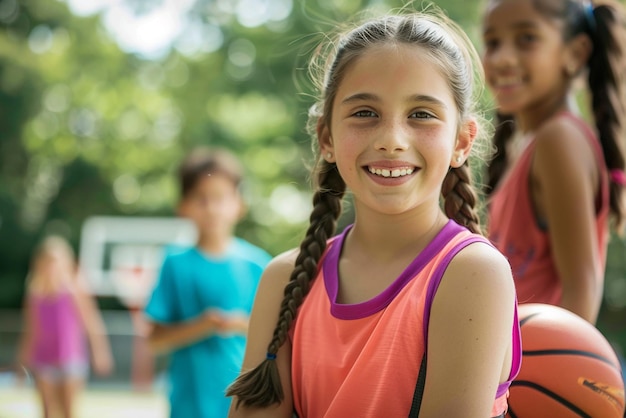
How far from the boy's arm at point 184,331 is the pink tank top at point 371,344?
241 cm

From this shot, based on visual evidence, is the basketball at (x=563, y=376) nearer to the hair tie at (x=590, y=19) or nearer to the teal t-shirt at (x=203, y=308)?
the hair tie at (x=590, y=19)

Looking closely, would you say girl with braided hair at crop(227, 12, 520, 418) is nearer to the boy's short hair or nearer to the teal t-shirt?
the teal t-shirt

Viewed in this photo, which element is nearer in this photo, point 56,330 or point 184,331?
point 184,331

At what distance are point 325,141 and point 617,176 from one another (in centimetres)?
132

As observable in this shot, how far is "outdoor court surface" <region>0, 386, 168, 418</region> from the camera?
1045 cm

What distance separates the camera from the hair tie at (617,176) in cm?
307

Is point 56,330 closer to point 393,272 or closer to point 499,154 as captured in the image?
point 499,154

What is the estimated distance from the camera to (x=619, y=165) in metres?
3.09

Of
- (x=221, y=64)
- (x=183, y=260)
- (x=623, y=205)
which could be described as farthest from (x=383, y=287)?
(x=221, y=64)

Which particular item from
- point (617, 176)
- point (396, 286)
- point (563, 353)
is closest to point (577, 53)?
point (617, 176)

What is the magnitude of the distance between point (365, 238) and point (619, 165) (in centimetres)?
132

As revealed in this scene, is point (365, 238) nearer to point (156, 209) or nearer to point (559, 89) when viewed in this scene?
point (559, 89)

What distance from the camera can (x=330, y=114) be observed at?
221cm

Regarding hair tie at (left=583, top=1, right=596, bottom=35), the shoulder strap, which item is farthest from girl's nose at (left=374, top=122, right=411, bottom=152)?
hair tie at (left=583, top=1, right=596, bottom=35)
